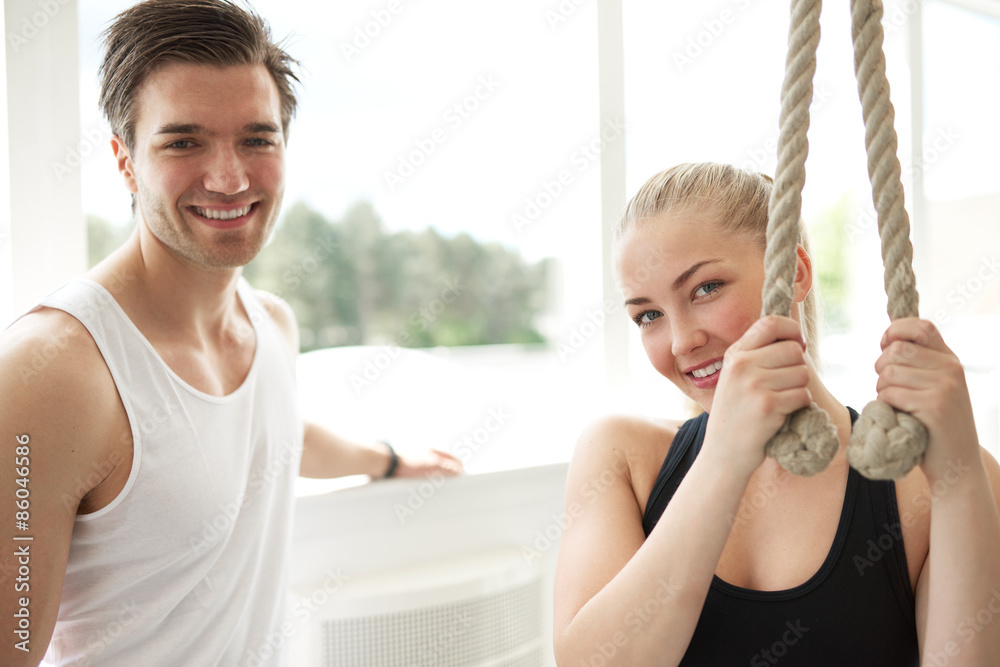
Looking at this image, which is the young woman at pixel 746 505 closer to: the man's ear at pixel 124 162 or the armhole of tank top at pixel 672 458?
the armhole of tank top at pixel 672 458

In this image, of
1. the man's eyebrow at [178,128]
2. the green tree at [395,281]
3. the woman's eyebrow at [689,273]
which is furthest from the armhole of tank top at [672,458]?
the green tree at [395,281]

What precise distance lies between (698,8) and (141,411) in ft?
6.31

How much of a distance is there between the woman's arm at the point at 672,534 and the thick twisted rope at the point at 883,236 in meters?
0.07

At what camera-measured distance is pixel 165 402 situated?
108 cm

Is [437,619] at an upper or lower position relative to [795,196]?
lower

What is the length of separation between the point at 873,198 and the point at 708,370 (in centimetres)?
38

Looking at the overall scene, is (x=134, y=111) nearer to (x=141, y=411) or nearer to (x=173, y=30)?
(x=173, y=30)

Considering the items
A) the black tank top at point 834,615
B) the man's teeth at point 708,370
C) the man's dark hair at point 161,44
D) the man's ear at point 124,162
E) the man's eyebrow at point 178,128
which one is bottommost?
the black tank top at point 834,615

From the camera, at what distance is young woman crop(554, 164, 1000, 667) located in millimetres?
636

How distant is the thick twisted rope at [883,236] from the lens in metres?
0.58

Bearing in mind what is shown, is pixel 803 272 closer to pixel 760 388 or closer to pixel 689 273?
pixel 689 273

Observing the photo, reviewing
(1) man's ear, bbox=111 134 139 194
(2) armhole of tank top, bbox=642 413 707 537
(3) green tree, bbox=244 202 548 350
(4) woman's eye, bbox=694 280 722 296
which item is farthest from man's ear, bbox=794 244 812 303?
(3) green tree, bbox=244 202 548 350

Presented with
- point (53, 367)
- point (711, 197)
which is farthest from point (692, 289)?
point (53, 367)

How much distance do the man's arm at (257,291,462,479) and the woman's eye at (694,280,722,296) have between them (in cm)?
89
